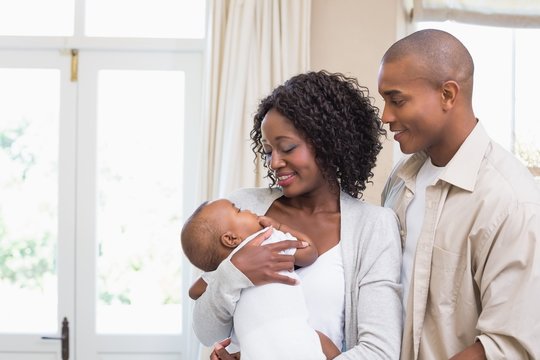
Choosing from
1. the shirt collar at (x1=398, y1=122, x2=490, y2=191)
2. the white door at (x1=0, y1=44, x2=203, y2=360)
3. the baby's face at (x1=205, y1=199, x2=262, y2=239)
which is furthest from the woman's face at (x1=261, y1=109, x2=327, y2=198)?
the white door at (x1=0, y1=44, x2=203, y2=360)

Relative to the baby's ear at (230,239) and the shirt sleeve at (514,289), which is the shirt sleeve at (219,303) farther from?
the shirt sleeve at (514,289)

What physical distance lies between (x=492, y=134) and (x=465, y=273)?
6.55 feet

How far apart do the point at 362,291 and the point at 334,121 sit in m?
0.43

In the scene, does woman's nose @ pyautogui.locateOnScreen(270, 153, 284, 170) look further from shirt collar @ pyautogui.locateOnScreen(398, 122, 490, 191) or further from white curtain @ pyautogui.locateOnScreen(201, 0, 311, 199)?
white curtain @ pyautogui.locateOnScreen(201, 0, 311, 199)

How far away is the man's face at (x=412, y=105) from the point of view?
163 centimetres

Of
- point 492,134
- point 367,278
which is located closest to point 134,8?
point 492,134

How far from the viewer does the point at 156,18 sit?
352cm

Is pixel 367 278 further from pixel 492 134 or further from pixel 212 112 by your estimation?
pixel 492 134

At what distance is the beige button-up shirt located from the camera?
1.48 metres

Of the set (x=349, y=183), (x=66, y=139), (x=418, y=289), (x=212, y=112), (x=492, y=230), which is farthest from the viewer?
(x=66, y=139)

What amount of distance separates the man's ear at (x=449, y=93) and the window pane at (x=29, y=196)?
240 cm

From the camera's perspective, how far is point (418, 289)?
5.32ft

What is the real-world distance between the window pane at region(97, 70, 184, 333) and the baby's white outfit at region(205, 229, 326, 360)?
6.86 ft

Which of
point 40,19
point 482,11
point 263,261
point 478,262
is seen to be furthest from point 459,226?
point 40,19
